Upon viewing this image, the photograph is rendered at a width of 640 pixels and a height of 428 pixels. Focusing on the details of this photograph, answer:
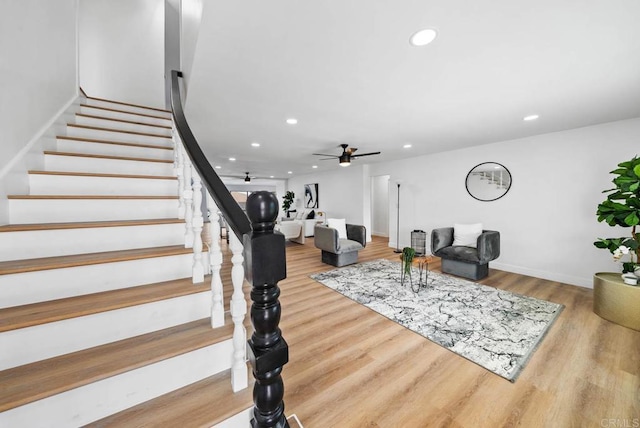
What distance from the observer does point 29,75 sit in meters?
1.56

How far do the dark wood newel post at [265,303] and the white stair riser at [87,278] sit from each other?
0.96m

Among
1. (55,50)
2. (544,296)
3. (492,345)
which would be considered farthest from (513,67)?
(55,50)

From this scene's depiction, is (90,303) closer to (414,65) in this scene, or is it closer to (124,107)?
(414,65)

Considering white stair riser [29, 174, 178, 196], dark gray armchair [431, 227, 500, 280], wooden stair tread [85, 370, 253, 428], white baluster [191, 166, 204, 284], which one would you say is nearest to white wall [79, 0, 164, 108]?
white stair riser [29, 174, 178, 196]

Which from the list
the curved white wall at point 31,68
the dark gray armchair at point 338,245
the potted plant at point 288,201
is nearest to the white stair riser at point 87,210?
the curved white wall at point 31,68

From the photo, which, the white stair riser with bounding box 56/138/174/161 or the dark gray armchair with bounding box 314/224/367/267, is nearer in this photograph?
the white stair riser with bounding box 56/138/174/161

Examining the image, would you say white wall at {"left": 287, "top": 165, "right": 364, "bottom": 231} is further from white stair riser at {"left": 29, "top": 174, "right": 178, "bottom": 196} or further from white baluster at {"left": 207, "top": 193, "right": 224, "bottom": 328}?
white baluster at {"left": 207, "top": 193, "right": 224, "bottom": 328}

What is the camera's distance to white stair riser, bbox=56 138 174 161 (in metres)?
1.93

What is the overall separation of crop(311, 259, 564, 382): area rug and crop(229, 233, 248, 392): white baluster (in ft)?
5.95

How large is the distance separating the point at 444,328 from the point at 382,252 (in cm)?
323

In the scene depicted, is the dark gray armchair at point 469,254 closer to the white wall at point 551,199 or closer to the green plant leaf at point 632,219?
the white wall at point 551,199

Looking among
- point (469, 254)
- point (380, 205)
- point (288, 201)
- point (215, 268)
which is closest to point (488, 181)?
point (469, 254)

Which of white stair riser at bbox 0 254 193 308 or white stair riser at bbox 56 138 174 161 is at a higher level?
white stair riser at bbox 56 138 174 161

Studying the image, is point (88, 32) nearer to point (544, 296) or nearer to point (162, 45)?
point (162, 45)
